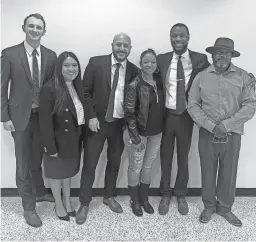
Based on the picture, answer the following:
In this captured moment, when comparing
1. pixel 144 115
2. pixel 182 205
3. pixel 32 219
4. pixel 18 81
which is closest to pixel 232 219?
pixel 182 205

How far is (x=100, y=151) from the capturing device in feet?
9.36

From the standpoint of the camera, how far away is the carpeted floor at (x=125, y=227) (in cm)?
267

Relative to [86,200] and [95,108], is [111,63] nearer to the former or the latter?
[95,108]

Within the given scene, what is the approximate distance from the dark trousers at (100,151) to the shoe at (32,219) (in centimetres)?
44

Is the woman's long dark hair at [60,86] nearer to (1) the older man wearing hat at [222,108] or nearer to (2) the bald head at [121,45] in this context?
(2) the bald head at [121,45]

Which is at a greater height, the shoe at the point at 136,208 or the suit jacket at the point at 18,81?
the suit jacket at the point at 18,81

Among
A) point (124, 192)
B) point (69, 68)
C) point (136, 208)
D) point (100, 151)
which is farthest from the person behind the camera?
point (124, 192)

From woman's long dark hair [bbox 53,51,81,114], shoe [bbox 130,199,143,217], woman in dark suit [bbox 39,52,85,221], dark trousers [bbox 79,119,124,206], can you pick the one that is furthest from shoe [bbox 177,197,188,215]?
woman's long dark hair [bbox 53,51,81,114]

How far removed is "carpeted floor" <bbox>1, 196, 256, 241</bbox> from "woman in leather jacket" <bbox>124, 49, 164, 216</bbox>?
0.73 feet

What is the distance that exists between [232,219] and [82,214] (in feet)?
4.75

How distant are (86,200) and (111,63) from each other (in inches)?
53.2

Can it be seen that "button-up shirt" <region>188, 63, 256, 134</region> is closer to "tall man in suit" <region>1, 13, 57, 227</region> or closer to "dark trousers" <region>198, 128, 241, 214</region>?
"dark trousers" <region>198, 128, 241, 214</region>

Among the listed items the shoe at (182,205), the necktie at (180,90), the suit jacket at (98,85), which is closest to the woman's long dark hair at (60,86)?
the suit jacket at (98,85)

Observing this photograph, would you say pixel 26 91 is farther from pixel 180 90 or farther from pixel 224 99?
pixel 224 99
